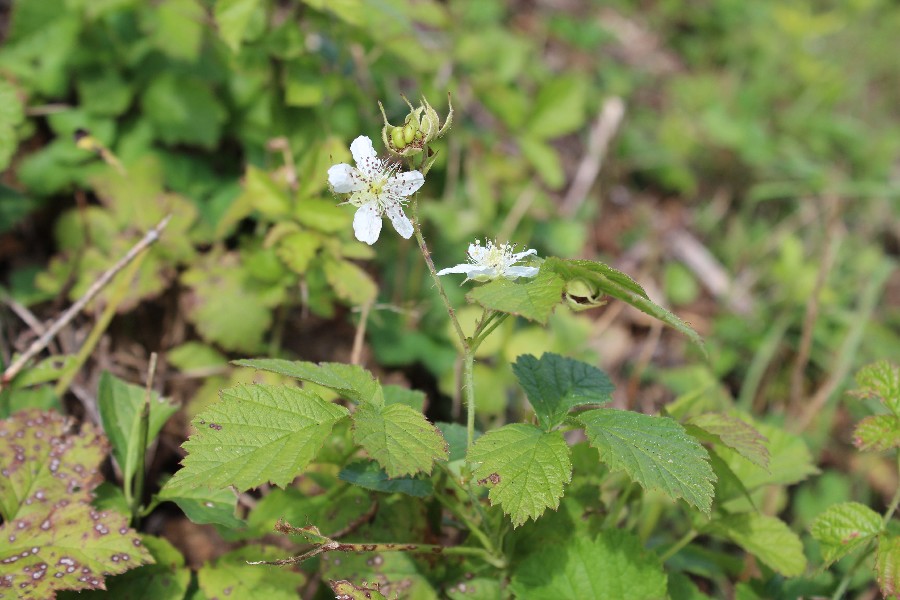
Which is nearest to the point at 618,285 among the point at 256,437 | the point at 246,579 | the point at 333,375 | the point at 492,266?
the point at 492,266

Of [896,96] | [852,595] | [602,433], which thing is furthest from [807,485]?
[896,96]

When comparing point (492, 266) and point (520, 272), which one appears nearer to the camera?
point (520, 272)

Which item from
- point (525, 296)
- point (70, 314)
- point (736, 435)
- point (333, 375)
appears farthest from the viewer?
point (70, 314)

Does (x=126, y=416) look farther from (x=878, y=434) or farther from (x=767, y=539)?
(x=878, y=434)

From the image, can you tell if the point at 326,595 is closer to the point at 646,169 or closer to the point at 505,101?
the point at 505,101

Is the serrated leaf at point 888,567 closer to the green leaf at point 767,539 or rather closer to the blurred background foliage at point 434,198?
the green leaf at point 767,539

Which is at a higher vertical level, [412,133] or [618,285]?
[412,133]
